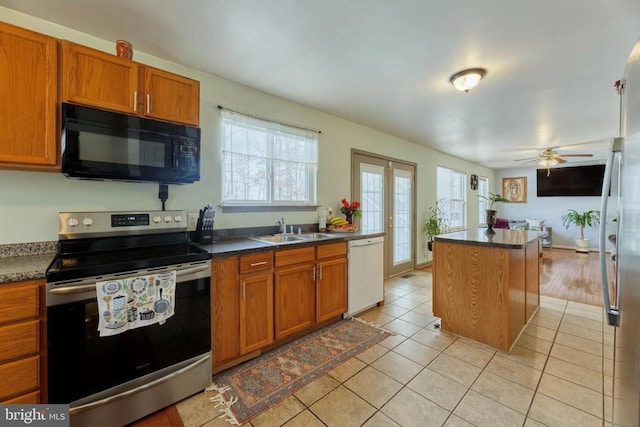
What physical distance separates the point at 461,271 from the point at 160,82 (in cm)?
296

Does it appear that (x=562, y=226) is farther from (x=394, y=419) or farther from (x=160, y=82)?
(x=160, y=82)

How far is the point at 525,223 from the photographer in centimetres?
764

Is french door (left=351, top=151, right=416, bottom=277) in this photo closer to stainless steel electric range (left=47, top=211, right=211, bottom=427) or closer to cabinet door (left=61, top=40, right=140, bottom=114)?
stainless steel electric range (left=47, top=211, right=211, bottom=427)

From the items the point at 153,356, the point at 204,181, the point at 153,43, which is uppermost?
the point at 153,43

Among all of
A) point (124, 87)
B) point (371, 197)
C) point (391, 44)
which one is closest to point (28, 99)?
point (124, 87)

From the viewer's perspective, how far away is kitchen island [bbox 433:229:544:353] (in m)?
2.23

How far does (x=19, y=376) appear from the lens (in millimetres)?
1266

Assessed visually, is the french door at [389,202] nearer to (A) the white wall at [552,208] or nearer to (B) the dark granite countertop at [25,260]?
(B) the dark granite countertop at [25,260]

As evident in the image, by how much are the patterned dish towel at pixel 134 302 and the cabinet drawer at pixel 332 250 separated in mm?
1297

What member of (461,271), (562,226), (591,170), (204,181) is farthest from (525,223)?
(204,181)

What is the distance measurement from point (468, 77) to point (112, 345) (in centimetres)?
327

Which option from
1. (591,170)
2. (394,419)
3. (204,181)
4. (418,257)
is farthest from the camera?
(591,170)

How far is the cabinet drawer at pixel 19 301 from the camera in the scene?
1.22 metres

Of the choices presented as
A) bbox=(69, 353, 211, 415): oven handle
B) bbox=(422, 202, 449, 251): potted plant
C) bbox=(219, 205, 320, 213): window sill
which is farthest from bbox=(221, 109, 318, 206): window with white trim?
bbox=(422, 202, 449, 251): potted plant
